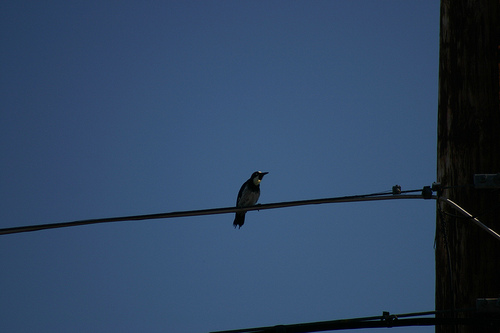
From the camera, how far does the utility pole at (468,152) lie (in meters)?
4.72

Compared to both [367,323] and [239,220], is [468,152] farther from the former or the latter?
[239,220]

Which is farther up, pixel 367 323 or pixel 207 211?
pixel 207 211

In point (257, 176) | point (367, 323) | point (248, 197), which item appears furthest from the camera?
point (257, 176)

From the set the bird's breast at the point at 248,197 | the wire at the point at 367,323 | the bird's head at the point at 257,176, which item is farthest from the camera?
the bird's head at the point at 257,176

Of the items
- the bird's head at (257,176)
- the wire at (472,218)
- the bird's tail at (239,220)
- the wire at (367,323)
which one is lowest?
the wire at (367,323)

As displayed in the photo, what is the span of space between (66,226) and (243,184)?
11.8m

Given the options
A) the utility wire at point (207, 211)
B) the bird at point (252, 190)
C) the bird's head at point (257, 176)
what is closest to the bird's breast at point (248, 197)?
the bird at point (252, 190)

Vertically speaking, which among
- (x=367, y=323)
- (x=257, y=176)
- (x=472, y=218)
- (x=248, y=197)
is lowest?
(x=367, y=323)

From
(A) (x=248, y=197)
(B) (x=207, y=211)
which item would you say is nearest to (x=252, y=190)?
(A) (x=248, y=197)

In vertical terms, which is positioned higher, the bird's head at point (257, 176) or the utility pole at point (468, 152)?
the bird's head at point (257, 176)

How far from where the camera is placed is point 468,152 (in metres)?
4.85

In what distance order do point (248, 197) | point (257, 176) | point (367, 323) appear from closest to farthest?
1. point (367, 323)
2. point (248, 197)
3. point (257, 176)

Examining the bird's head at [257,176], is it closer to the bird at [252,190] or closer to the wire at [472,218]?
the bird at [252,190]

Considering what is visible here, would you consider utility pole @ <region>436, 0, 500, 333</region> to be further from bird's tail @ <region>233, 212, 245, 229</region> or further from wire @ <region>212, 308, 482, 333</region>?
bird's tail @ <region>233, 212, 245, 229</region>
